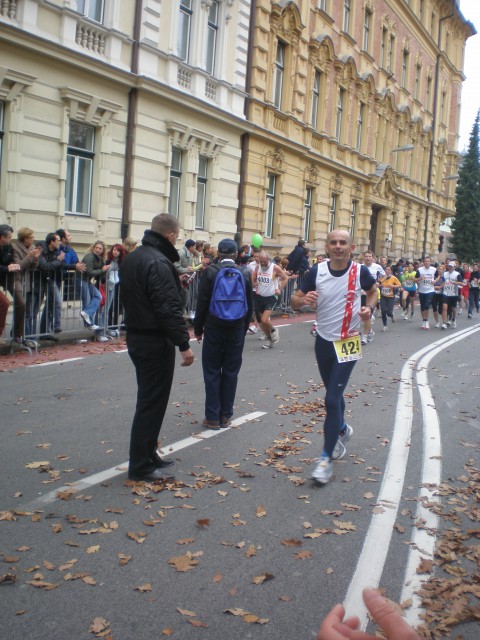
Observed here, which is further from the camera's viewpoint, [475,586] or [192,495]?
[192,495]

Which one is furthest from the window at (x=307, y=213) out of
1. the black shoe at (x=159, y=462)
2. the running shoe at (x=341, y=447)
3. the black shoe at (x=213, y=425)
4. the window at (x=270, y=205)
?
the black shoe at (x=159, y=462)

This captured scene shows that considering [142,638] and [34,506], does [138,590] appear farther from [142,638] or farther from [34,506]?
[34,506]

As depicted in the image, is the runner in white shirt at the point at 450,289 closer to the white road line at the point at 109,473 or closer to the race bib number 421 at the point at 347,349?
the white road line at the point at 109,473

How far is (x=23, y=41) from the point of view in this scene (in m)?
14.9

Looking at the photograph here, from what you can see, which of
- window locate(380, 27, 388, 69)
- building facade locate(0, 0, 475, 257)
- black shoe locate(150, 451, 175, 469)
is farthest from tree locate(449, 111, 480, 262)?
black shoe locate(150, 451, 175, 469)

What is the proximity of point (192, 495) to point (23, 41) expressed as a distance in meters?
13.0

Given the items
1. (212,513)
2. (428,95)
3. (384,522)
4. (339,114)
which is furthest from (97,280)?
(428,95)

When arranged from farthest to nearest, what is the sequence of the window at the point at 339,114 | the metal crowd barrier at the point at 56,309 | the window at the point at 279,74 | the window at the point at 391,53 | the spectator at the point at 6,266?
the window at the point at 391,53 < the window at the point at 339,114 < the window at the point at 279,74 < the metal crowd barrier at the point at 56,309 < the spectator at the point at 6,266

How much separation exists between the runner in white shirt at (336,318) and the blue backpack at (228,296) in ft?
4.89

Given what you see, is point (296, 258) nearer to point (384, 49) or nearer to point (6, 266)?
point (6, 266)

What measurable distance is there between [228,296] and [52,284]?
223 inches

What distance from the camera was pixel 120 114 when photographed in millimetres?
18250

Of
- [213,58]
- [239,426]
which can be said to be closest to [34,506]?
[239,426]

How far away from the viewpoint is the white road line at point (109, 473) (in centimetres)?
485
